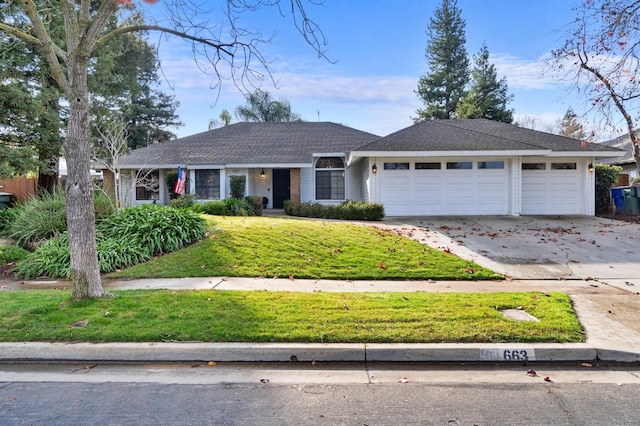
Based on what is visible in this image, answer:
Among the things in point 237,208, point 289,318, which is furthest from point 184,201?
point 289,318

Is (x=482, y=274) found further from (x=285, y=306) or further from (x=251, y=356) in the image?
(x=251, y=356)

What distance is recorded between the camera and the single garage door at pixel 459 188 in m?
16.4

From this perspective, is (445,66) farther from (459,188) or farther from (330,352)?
(330,352)

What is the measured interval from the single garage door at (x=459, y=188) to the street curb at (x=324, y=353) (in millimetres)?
12212

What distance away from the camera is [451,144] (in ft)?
53.2

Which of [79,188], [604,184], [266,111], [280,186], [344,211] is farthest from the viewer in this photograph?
[266,111]

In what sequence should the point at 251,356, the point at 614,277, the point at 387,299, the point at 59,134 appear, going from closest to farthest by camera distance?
the point at 251,356, the point at 387,299, the point at 614,277, the point at 59,134

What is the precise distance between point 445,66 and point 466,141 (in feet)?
95.9

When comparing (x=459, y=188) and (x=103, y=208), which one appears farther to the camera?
(x=459, y=188)

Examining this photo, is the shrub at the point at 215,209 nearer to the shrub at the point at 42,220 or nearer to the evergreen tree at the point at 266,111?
the shrub at the point at 42,220

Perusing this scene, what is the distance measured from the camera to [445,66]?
42094mm

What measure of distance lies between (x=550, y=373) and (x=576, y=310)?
213 centimetres

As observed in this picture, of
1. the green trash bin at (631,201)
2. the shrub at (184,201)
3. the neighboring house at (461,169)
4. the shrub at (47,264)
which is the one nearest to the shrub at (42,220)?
the shrub at (47,264)

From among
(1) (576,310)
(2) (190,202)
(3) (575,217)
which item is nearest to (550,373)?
(1) (576,310)
